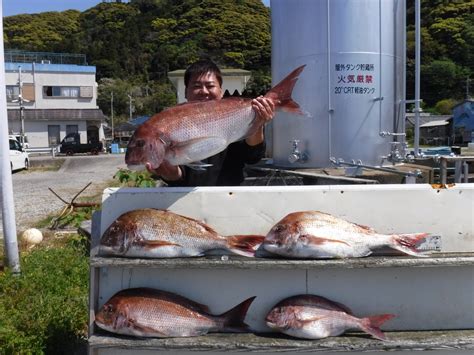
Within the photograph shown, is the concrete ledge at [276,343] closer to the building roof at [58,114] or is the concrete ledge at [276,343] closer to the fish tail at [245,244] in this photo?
the fish tail at [245,244]

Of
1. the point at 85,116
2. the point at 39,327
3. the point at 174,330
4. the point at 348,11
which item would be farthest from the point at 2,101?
the point at 85,116

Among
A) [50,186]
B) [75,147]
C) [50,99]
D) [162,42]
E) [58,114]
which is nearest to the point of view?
[50,186]

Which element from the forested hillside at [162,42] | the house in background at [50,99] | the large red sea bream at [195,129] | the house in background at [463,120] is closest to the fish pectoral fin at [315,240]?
the large red sea bream at [195,129]

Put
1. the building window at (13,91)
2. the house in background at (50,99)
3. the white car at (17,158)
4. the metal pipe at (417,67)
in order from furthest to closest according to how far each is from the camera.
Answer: the house in background at (50,99) → the building window at (13,91) → the white car at (17,158) → the metal pipe at (417,67)

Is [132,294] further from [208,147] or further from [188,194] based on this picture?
[208,147]

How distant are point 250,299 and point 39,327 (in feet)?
6.96

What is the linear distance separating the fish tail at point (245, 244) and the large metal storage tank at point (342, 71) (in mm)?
4672

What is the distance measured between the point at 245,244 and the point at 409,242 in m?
0.89

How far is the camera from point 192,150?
2625 millimetres

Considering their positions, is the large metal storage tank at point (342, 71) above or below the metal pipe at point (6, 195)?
above

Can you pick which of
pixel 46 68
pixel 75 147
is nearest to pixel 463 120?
pixel 75 147

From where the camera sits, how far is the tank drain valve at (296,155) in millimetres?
7449

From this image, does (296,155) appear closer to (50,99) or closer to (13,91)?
(13,91)

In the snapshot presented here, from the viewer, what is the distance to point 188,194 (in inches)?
113
